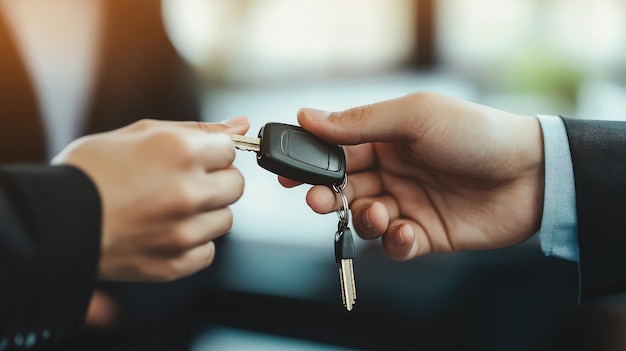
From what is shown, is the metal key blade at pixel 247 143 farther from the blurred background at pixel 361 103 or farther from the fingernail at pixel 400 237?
the blurred background at pixel 361 103

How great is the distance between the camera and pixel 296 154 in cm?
74

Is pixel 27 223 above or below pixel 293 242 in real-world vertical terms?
above

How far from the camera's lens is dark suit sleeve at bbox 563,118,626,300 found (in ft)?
2.80

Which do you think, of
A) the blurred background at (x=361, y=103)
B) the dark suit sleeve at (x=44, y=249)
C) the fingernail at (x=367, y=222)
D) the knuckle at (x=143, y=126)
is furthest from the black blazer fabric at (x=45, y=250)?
the blurred background at (x=361, y=103)

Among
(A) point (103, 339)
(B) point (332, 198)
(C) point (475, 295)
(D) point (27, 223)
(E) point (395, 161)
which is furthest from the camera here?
(A) point (103, 339)

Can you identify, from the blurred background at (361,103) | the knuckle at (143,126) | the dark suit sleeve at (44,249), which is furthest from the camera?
the blurred background at (361,103)

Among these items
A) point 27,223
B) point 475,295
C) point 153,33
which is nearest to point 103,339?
point 153,33

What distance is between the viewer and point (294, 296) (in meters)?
1.51

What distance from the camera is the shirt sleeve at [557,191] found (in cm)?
87

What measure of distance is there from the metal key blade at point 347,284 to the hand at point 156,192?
17 cm

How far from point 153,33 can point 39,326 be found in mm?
1088

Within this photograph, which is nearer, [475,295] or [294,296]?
[475,295]

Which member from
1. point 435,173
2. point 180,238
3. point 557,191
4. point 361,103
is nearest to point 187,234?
point 180,238

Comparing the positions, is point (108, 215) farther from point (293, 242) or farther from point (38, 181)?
point (293, 242)
